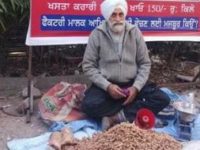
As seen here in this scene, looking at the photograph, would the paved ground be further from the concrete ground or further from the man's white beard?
the man's white beard

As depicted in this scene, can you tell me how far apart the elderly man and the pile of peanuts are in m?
0.81

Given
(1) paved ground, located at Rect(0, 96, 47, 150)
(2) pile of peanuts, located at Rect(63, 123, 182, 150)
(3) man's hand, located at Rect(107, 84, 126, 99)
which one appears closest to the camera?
(2) pile of peanuts, located at Rect(63, 123, 182, 150)

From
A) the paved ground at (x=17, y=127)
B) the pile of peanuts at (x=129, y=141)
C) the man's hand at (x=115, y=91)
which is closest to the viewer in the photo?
the pile of peanuts at (x=129, y=141)

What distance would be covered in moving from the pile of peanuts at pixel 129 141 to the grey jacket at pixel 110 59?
967mm

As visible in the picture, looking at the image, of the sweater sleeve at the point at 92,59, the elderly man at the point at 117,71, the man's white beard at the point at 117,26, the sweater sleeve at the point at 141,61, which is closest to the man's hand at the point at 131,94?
the elderly man at the point at 117,71

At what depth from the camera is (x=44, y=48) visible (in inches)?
255

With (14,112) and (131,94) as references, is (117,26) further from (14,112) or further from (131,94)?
(14,112)

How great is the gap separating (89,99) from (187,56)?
10.4 ft

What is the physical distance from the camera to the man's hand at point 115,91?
180 inches

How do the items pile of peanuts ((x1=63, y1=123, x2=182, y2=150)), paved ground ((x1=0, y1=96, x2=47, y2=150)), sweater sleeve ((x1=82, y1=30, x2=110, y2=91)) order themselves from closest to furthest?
pile of peanuts ((x1=63, y1=123, x2=182, y2=150)) < paved ground ((x1=0, y1=96, x2=47, y2=150)) < sweater sleeve ((x1=82, y1=30, x2=110, y2=91))

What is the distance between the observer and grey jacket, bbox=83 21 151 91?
476 cm

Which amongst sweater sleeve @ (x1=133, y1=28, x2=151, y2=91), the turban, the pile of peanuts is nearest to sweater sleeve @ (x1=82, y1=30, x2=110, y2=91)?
the turban

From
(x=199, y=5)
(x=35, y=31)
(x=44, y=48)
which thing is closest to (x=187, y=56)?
(x=199, y=5)

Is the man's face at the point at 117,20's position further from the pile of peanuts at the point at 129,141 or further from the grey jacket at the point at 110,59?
the pile of peanuts at the point at 129,141
